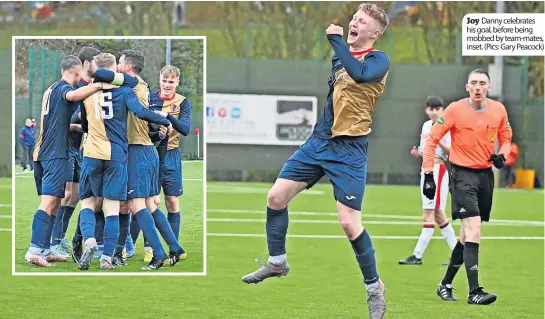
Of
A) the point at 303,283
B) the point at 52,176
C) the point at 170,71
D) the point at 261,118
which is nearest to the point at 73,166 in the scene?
the point at 52,176

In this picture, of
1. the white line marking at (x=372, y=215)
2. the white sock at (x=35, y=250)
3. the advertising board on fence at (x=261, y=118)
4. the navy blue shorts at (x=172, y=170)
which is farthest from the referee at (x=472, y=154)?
the advertising board on fence at (x=261, y=118)

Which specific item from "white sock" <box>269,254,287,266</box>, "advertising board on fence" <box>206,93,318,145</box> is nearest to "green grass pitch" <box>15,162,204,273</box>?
"white sock" <box>269,254,287,266</box>

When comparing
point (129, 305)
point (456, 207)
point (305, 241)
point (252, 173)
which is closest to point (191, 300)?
point (129, 305)

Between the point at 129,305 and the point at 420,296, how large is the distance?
254 centimetres

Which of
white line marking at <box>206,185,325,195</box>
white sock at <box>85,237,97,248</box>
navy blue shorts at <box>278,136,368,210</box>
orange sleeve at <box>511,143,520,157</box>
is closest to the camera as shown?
navy blue shorts at <box>278,136,368,210</box>

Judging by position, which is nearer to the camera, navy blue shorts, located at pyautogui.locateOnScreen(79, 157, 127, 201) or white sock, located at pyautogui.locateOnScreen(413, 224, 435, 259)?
navy blue shorts, located at pyautogui.locateOnScreen(79, 157, 127, 201)

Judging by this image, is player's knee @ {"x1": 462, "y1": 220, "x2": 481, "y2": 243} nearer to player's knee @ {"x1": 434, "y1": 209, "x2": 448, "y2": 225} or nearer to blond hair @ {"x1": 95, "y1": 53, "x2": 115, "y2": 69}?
player's knee @ {"x1": 434, "y1": 209, "x2": 448, "y2": 225}

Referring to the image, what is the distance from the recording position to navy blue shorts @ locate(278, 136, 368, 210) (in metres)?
8.37

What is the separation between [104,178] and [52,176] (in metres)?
0.53

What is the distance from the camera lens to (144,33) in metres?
29.7

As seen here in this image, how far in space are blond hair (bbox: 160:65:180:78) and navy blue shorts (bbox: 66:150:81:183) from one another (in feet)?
3.06

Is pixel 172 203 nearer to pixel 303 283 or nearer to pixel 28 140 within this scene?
pixel 28 140

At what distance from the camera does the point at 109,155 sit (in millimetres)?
8914

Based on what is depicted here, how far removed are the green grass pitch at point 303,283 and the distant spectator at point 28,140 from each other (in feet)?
2.10
